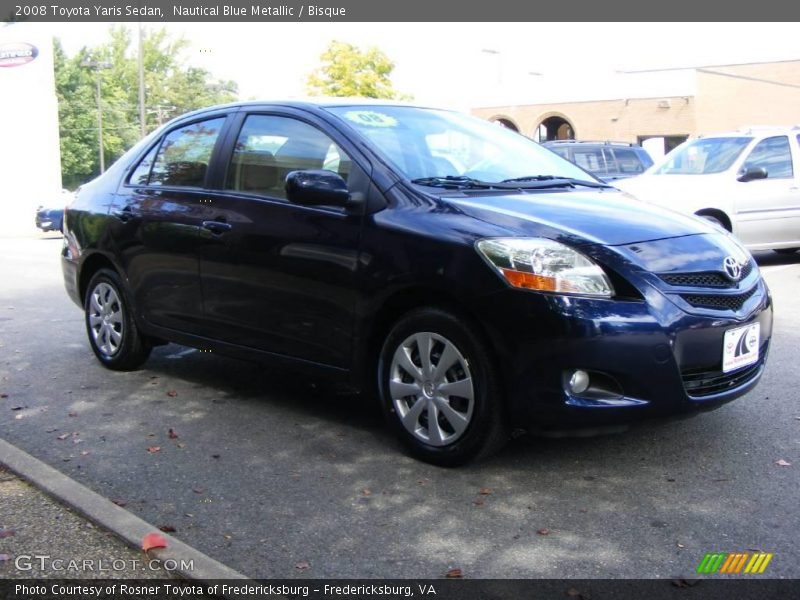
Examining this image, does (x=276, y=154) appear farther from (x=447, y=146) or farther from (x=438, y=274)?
(x=438, y=274)

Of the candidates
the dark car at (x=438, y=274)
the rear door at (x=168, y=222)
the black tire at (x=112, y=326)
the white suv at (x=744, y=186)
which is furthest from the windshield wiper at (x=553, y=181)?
the white suv at (x=744, y=186)

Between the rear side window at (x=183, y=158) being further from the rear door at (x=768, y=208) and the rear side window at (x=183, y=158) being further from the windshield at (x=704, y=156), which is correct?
the windshield at (x=704, y=156)

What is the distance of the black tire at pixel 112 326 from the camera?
20.3 feet

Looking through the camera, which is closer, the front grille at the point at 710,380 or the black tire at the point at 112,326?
the front grille at the point at 710,380

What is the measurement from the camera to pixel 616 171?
53.1 ft

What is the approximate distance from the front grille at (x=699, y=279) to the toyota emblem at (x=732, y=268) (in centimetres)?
3

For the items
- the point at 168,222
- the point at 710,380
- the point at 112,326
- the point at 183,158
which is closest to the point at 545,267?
the point at 710,380

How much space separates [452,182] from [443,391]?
1.12 metres

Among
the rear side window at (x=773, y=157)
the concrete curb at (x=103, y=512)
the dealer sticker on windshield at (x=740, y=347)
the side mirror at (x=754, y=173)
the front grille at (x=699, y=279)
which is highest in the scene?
the rear side window at (x=773, y=157)

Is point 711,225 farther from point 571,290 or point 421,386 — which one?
point 421,386

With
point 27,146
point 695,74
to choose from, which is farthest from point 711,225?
point 695,74

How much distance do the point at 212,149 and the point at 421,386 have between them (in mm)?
2183

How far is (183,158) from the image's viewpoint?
577cm

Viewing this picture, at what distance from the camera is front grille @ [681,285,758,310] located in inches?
157
